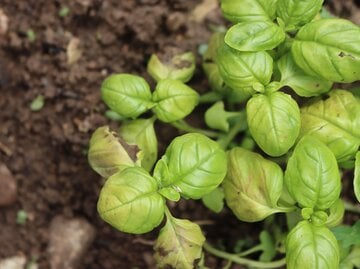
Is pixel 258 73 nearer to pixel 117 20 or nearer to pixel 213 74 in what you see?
pixel 213 74

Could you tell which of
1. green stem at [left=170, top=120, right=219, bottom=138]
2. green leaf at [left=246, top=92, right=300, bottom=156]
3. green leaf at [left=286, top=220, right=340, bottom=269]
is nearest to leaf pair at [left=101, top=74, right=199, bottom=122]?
green stem at [left=170, top=120, right=219, bottom=138]

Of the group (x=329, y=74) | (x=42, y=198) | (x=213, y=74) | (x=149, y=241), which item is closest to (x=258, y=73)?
(x=329, y=74)

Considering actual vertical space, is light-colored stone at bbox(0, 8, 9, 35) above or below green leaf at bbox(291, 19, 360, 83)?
below

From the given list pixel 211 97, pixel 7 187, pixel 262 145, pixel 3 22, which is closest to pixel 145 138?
pixel 211 97

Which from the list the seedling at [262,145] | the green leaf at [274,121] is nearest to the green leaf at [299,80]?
the seedling at [262,145]

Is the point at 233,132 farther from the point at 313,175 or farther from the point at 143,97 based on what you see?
the point at 313,175

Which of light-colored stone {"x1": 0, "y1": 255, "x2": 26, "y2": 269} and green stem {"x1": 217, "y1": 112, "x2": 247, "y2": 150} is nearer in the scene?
green stem {"x1": 217, "y1": 112, "x2": 247, "y2": 150}

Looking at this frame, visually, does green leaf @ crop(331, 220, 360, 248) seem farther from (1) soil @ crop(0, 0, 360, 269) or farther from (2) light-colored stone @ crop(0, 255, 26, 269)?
(2) light-colored stone @ crop(0, 255, 26, 269)
